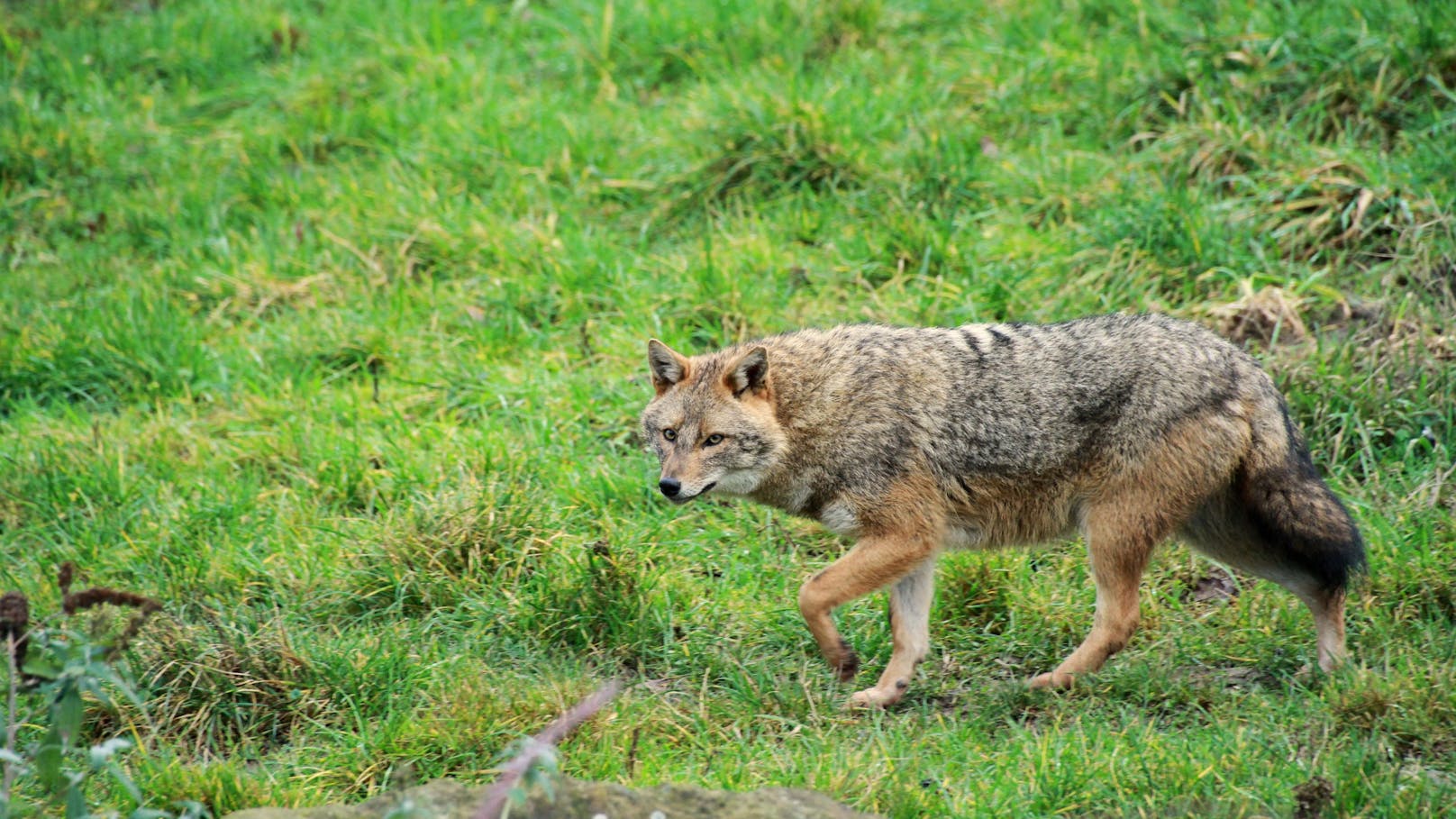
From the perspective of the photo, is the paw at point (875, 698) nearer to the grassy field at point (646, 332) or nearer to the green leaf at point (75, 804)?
the grassy field at point (646, 332)

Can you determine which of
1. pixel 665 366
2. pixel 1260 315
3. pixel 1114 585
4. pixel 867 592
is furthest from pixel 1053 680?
pixel 1260 315

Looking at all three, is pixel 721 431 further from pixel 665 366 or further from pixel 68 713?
pixel 68 713

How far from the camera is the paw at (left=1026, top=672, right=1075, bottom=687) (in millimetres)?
5824

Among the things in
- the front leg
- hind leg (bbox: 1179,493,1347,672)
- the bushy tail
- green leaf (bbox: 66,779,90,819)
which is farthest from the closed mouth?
green leaf (bbox: 66,779,90,819)

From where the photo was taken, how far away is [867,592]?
5945mm

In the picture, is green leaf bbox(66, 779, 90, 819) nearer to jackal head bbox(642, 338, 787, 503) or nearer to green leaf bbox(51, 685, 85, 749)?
green leaf bbox(51, 685, 85, 749)

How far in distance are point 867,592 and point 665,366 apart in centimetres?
143

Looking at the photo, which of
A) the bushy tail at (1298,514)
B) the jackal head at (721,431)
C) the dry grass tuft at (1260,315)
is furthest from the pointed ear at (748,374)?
the dry grass tuft at (1260,315)

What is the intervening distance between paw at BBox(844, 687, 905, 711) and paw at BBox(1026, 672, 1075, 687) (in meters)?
0.55

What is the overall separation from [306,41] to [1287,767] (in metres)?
10.4

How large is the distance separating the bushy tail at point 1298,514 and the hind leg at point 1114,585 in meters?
0.45

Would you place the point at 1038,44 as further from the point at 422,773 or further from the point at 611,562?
the point at 422,773

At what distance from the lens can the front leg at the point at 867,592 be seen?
5.90 m

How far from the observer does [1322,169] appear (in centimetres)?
841
